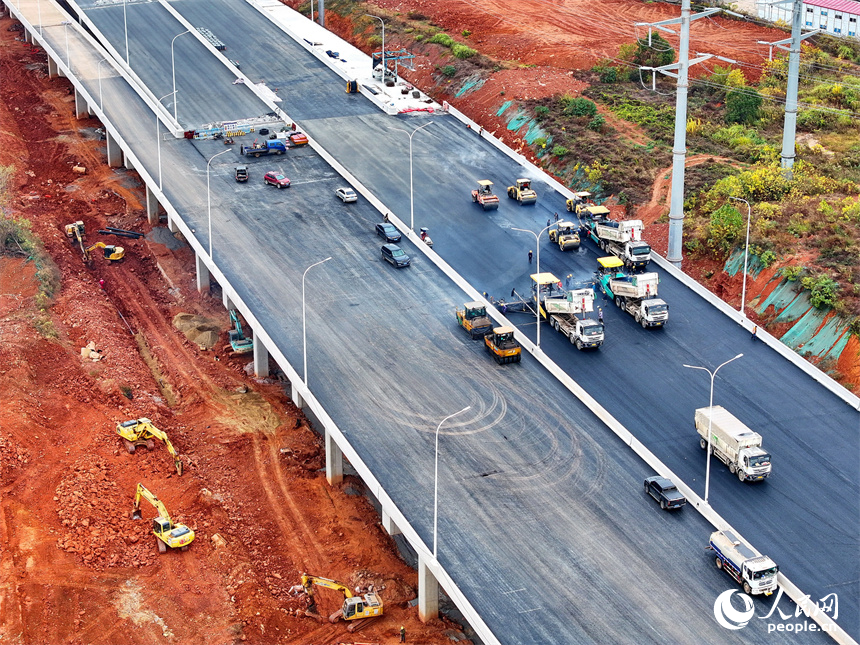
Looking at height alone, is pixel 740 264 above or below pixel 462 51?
below

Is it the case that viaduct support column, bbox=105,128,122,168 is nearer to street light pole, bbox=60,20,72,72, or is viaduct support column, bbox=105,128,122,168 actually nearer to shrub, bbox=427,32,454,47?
street light pole, bbox=60,20,72,72

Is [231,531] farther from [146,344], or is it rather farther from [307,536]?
[146,344]

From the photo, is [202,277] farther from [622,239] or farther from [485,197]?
[622,239]

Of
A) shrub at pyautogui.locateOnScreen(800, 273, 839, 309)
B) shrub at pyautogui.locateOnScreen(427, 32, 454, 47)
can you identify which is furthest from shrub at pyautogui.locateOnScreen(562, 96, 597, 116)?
shrub at pyautogui.locateOnScreen(800, 273, 839, 309)

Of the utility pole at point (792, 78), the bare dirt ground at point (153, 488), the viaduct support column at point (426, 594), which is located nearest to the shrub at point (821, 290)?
the utility pole at point (792, 78)

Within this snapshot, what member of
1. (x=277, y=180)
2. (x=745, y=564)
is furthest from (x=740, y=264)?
(x=277, y=180)

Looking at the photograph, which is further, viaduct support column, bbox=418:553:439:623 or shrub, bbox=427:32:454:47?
shrub, bbox=427:32:454:47
